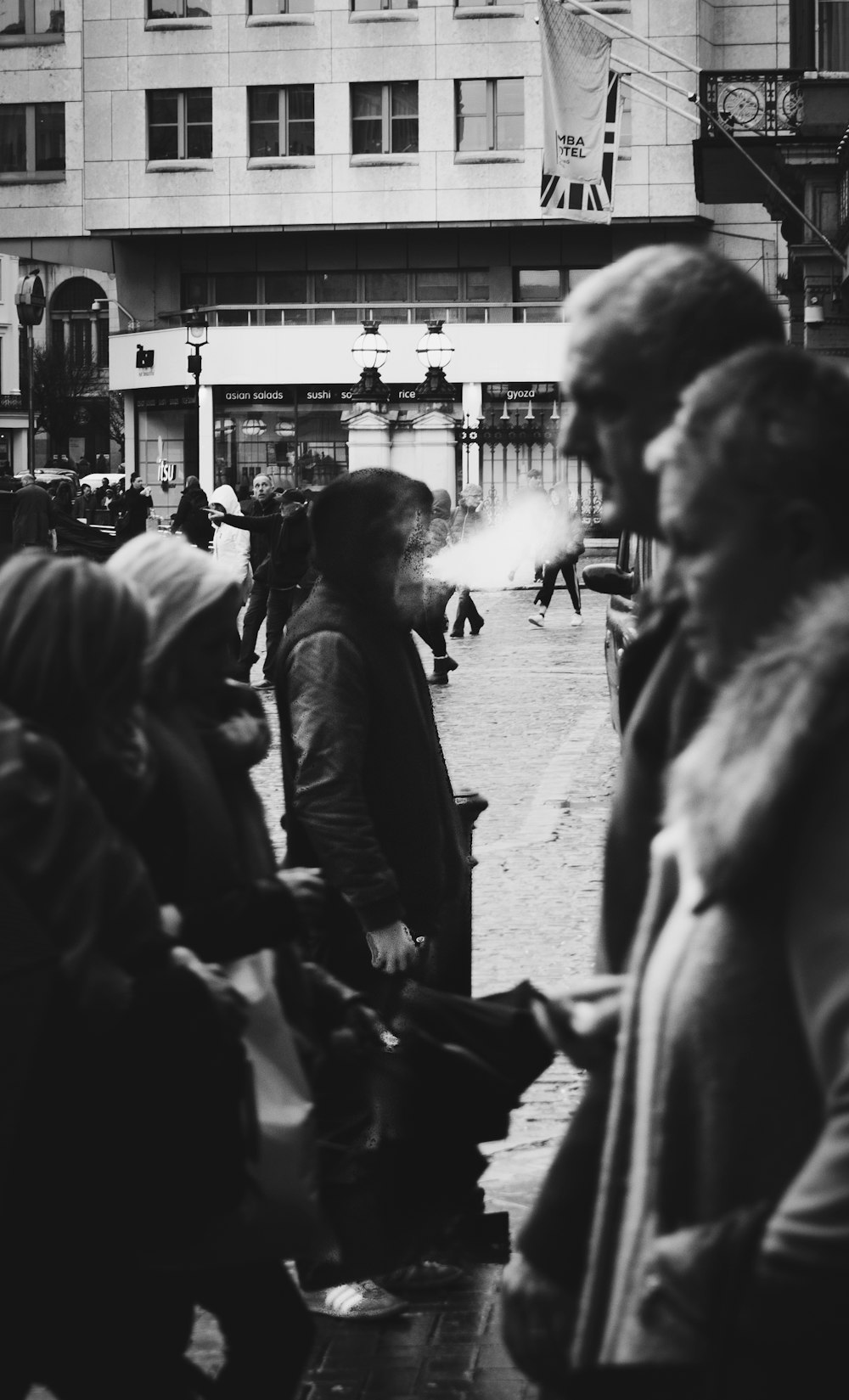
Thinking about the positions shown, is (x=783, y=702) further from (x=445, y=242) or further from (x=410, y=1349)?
(x=445, y=242)

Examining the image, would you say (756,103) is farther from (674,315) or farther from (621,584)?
(674,315)

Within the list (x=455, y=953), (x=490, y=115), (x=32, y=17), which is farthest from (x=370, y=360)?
(x=455, y=953)

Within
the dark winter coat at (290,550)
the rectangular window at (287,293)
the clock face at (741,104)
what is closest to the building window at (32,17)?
the rectangular window at (287,293)

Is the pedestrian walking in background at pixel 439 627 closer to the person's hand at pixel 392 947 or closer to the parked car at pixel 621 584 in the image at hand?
the parked car at pixel 621 584

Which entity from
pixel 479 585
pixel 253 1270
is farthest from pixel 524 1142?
pixel 479 585

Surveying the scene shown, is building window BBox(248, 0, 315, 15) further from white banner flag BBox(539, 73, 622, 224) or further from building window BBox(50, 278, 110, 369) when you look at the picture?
white banner flag BBox(539, 73, 622, 224)

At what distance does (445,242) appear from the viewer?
55.5 metres

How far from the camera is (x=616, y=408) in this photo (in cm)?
257

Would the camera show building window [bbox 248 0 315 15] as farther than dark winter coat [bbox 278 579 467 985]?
Yes

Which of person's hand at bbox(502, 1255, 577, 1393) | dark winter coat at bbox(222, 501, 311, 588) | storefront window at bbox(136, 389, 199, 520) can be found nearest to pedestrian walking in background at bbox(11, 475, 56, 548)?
dark winter coat at bbox(222, 501, 311, 588)

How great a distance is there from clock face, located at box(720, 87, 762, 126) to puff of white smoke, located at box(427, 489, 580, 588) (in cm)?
596

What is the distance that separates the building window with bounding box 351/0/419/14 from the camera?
175ft

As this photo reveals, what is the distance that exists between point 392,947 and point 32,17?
6167 centimetres

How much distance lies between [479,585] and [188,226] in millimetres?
23886
